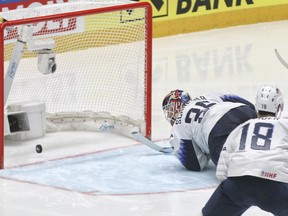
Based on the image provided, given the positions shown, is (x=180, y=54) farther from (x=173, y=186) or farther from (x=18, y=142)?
(x=173, y=186)

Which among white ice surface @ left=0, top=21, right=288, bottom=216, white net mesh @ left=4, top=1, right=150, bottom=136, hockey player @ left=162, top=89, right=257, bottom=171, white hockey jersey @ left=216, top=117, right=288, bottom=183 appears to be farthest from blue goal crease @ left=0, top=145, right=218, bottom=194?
white hockey jersey @ left=216, top=117, right=288, bottom=183

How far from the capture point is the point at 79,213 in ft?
18.6

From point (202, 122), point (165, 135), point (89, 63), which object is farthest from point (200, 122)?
point (89, 63)

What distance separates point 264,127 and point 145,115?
9.19ft

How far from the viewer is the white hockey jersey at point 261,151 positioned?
468 centimetres

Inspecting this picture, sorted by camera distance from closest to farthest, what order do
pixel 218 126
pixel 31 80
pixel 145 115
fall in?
pixel 218 126
pixel 145 115
pixel 31 80

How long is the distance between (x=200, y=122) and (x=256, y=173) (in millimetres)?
1603

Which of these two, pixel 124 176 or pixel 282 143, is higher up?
pixel 282 143

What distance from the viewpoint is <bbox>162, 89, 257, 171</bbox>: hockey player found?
6.11m

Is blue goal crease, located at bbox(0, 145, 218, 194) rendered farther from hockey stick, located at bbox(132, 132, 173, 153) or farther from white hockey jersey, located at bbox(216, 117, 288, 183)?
white hockey jersey, located at bbox(216, 117, 288, 183)

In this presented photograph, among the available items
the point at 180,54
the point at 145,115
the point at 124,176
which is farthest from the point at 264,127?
the point at 180,54

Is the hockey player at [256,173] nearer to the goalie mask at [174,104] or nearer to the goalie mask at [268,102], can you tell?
the goalie mask at [268,102]

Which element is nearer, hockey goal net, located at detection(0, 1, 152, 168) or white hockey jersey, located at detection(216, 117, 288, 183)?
white hockey jersey, located at detection(216, 117, 288, 183)

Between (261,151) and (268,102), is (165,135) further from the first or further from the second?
(261,151)
